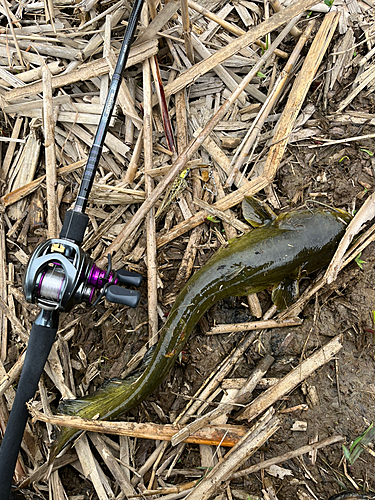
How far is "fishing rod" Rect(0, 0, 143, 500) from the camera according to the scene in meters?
2.38

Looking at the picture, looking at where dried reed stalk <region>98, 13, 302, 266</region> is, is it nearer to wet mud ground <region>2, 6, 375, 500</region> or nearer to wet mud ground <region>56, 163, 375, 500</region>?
wet mud ground <region>2, 6, 375, 500</region>

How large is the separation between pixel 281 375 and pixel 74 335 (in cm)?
194

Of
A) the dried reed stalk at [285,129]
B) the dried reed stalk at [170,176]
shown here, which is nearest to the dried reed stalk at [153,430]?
the dried reed stalk at [170,176]

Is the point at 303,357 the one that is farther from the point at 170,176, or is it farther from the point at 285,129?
the point at 285,129

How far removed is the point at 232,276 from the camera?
3057 millimetres

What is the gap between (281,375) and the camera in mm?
3145

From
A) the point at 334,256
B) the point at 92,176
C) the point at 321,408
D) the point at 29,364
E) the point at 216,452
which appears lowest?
the point at 216,452

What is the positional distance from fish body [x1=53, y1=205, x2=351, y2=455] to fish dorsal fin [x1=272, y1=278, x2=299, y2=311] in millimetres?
59

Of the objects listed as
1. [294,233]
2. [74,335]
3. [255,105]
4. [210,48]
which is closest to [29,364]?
[74,335]

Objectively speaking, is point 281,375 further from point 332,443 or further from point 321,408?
point 332,443

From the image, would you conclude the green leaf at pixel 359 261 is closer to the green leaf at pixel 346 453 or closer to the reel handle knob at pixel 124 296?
the green leaf at pixel 346 453

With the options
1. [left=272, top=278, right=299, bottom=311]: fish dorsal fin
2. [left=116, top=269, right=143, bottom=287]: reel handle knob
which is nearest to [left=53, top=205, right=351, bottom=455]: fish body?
[left=272, top=278, right=299, bottom=311]: fish dorsal fin

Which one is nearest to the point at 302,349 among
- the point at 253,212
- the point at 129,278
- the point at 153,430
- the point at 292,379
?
the point at 292,379

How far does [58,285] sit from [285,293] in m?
1.99
